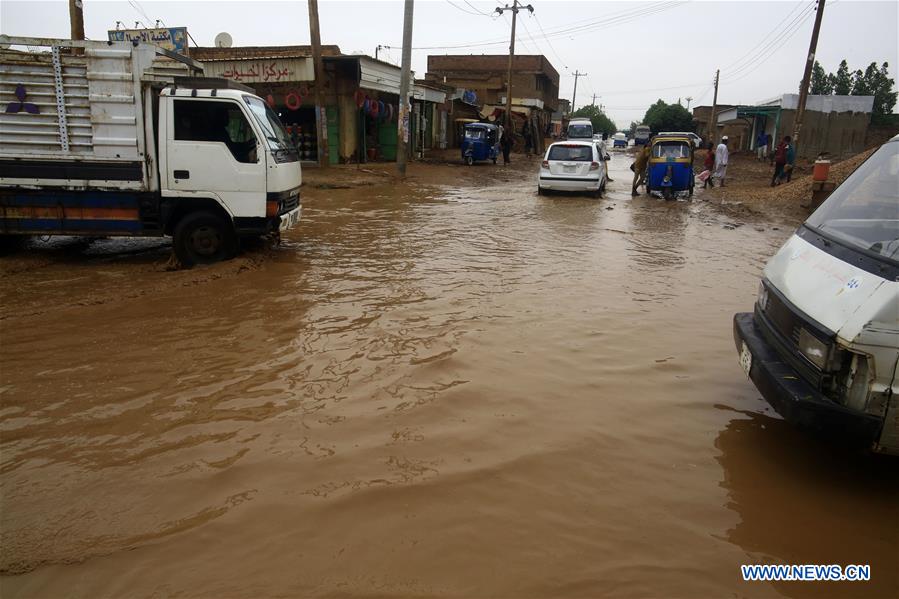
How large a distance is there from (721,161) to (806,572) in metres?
21.3

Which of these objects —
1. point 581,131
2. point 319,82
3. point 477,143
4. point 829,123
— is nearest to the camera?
point 319,82

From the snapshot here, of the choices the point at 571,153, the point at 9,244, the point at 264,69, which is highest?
the point at 264,69

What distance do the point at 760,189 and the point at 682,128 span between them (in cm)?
4614

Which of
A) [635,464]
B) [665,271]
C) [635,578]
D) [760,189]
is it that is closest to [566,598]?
[635,578]

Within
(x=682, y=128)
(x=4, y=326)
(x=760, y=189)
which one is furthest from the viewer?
(x=682, y=128)

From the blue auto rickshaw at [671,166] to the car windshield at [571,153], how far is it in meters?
2.50

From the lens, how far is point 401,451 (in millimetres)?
3369

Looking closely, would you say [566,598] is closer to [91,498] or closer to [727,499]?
[727,499]

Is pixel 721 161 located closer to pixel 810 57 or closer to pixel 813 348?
pixel 810 57

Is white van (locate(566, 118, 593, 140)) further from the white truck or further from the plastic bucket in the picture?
the white truck

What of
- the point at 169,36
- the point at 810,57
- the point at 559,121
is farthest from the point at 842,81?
the point at 169,36

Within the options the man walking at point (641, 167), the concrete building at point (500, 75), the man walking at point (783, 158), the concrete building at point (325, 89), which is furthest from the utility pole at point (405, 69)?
the concrete building at point (500, 75)

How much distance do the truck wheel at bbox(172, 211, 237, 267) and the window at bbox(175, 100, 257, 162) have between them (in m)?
0.91

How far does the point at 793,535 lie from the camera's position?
2.78 meters
